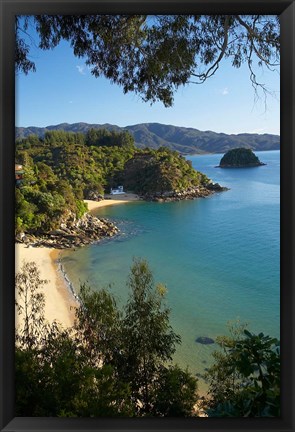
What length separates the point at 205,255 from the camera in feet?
16.2

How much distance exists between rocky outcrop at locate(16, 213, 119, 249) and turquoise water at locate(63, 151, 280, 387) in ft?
0.30

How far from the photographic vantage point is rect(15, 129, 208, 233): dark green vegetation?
8.39 feet

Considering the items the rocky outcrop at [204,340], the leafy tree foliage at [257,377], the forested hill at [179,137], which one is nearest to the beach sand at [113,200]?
the forested hill at [179,137]

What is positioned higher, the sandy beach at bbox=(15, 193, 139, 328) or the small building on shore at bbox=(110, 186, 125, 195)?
the small building on shore at bbox=(110, 186, 125, 195)

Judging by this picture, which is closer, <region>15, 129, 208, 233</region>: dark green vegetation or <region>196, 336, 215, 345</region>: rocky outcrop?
<region>15, 129, 208, 233</region>: dark green vegetation

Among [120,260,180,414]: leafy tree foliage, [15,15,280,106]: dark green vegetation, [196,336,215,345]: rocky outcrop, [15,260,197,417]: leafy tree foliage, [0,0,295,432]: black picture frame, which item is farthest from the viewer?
[196,336,215,345]: rocky outcrop

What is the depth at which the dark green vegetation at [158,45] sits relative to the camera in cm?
175

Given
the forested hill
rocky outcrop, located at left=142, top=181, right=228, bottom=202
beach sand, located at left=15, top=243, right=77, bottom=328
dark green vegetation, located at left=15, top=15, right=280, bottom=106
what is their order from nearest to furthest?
1. dark green vegetation, located at left=15, top=15, right=280, bottom=106
2. beach sand, located at left=15, top=243, right=77, bottom=328
3. the forested hill
4. rocky outcrop, located at left=142, top=181, right=228, bottom=202

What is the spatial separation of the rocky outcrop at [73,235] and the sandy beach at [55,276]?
0.05m

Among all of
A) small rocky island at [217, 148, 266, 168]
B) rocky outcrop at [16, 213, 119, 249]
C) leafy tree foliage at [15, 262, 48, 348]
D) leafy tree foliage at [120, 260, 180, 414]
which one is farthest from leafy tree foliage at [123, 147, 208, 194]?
leafy tree foliage at [15, 262, 48, 348]

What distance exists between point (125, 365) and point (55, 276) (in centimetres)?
111

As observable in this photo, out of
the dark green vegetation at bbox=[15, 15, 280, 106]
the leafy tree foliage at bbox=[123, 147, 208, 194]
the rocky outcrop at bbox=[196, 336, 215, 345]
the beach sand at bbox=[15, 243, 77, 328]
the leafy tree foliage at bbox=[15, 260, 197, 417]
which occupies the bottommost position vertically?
the rocky outcrop at bbox=[196, 336, 215, 345]

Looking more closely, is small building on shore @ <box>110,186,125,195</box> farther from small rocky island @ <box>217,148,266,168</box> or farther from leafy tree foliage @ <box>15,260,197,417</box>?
leafy tree foliage @ <box>15,260,197,417</box>

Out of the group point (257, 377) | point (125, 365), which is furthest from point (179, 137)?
point (257, 377)
